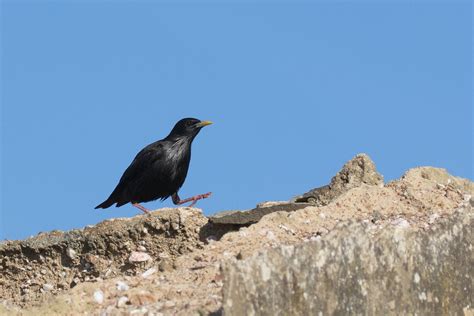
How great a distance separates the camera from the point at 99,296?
8.50 metres

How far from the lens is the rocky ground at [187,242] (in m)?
8.40

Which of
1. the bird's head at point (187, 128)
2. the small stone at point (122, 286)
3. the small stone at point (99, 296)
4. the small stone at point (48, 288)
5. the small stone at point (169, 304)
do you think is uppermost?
the bird's head at point (187, 128)

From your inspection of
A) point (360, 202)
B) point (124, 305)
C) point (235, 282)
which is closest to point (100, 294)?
point (124, 305)

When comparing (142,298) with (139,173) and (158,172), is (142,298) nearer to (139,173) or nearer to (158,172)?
(158,172)

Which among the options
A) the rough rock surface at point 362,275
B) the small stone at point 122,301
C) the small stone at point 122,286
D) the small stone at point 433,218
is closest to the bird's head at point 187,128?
the small stone at point 433,218

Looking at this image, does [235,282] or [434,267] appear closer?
[235,282]

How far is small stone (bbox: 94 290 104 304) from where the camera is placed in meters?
8.47

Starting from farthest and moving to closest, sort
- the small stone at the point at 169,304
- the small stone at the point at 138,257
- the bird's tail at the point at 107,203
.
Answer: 1. the bird's tail at the point at 107,203
2. the small stone at the point at 138,257
3. the small stone at the point at 169,304

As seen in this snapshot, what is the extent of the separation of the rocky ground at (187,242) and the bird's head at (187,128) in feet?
21.5

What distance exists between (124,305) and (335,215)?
2.51 meters

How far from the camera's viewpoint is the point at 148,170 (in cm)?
1784

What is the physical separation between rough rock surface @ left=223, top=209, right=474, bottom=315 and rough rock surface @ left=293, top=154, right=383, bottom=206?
2074 mm

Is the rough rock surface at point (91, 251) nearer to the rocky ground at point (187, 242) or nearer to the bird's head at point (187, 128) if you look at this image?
the rocky ground at point (187, 242)

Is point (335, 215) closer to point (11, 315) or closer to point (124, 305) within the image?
point (124, 305)
